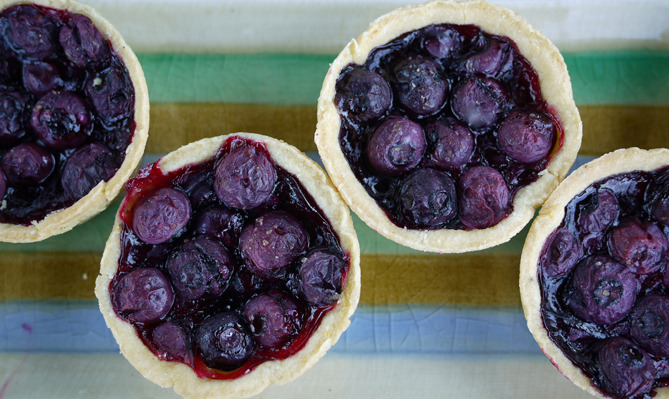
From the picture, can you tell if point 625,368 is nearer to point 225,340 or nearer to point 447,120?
point 447,120

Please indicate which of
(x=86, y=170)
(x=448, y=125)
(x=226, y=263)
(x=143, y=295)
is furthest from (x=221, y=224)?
(x=448, y=125)

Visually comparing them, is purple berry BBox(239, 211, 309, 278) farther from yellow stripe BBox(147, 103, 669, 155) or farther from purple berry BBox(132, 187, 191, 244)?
yellow stripe BBox(147, 103, 669, 155)

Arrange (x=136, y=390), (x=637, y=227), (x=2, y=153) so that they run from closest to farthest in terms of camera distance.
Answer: (x=637, y=227)
(x=2, y=153)
(x=136, y=390)

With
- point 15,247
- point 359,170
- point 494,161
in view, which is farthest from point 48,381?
point 494,161

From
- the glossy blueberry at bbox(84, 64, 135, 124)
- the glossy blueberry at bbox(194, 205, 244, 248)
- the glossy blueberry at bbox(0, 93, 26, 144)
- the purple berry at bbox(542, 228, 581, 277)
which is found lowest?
the purple berry at bbox(542, 228, 581, 277)

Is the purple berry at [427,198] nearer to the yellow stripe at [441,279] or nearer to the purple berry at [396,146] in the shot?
the purple berry at [396,146]

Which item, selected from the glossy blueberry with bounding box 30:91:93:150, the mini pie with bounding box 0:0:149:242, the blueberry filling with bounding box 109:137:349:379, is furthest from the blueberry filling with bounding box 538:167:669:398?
the glossy blueberry with bounding box 30:91:93:150

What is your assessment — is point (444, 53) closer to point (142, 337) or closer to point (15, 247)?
point (142, 337)
